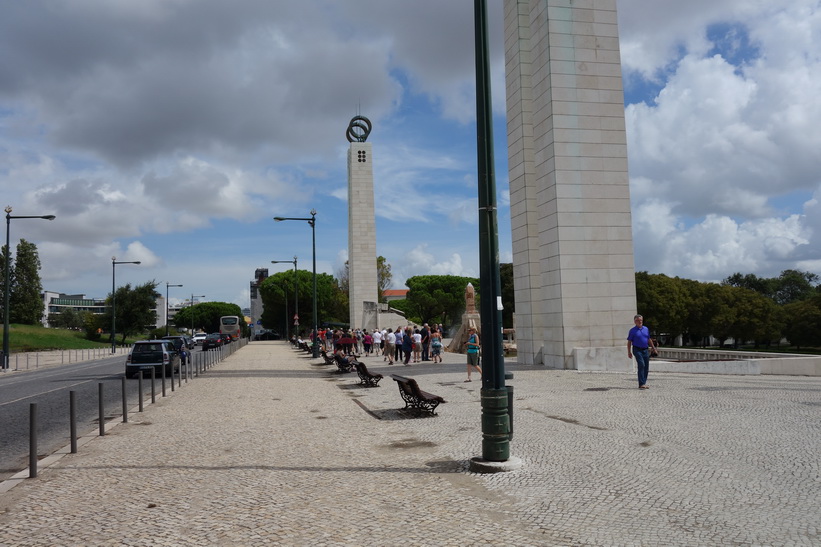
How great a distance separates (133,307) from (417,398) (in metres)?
72.2

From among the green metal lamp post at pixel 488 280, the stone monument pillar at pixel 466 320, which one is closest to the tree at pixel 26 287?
the stone monument pillar at pixel 466 320

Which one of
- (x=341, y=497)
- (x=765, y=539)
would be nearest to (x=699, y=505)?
(x=765, y=539)

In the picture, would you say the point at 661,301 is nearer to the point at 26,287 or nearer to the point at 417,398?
the point at 417,398

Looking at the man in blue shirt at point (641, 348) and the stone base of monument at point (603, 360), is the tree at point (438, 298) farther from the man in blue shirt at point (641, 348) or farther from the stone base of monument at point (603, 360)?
the man in blue shirt at point (641, 348)

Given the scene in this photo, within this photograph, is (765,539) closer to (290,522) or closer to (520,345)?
(290,522)

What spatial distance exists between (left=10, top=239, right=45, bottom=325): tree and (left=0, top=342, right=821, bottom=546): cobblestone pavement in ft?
291

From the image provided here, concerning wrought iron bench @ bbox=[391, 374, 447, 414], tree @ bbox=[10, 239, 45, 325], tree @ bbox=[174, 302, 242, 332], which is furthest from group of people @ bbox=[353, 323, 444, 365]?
tree @ bbox=[174, 302, 242, 332]

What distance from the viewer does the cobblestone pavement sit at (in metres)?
5.13

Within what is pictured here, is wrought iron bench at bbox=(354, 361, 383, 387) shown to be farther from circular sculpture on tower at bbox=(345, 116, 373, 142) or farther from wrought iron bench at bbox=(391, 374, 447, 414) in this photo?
circular sculpture on tower at bbox=(345, 116, 373, 142)

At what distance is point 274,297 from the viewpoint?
105 metres

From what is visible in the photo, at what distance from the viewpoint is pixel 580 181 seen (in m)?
23.0

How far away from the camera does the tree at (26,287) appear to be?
285ft

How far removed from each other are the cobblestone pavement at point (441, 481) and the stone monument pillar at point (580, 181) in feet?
33.9

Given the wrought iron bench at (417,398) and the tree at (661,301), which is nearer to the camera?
the wrought iron bench at (417,398)
